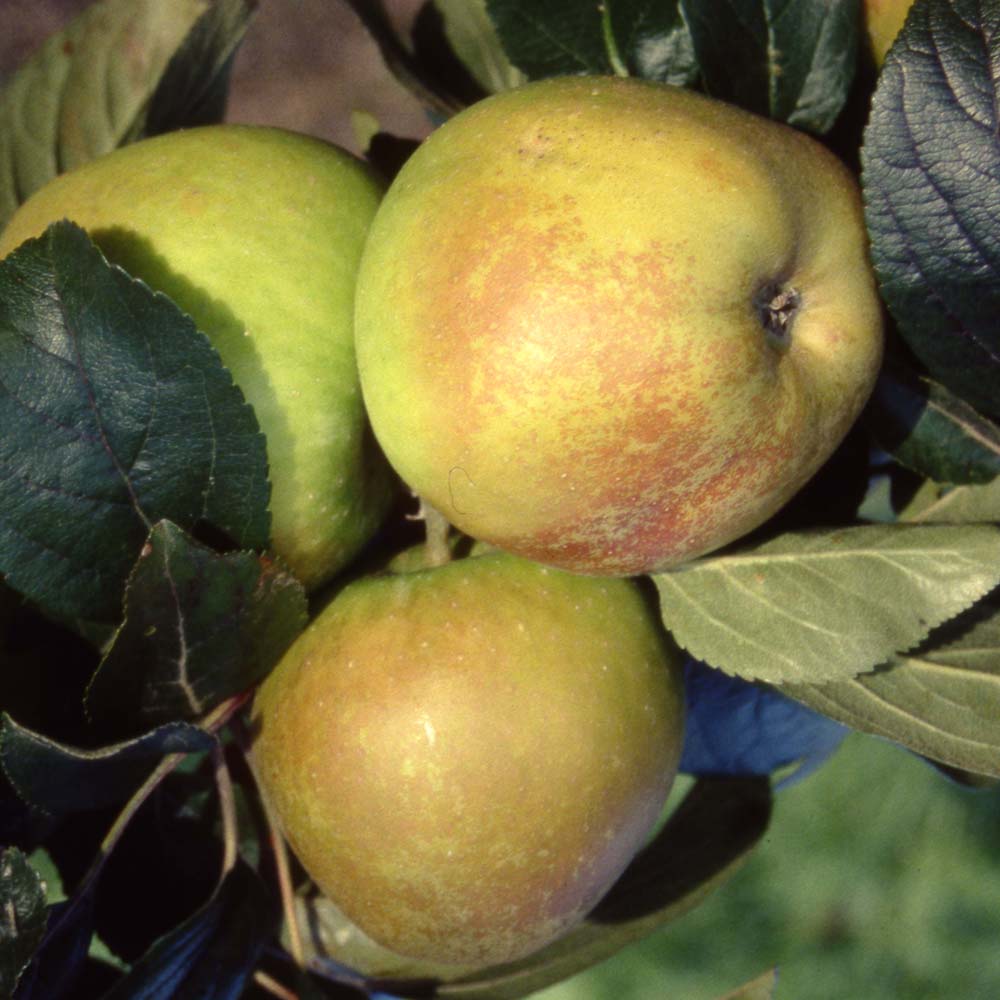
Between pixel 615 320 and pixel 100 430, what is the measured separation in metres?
0.24

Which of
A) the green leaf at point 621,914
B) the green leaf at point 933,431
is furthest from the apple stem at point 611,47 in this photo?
the green leaf at point 621,914

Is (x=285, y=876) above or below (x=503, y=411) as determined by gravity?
below

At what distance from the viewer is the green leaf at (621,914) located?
2.45ft

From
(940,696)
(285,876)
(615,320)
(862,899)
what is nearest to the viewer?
(615,320)

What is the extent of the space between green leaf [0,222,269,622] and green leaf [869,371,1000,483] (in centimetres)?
32

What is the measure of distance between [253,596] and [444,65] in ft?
1.24

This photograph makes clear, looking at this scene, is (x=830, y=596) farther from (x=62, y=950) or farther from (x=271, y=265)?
(x=62, y=950)

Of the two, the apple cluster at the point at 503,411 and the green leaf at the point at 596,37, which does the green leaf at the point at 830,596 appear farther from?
the green leaf at the point at 596,37

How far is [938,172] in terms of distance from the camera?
53cm

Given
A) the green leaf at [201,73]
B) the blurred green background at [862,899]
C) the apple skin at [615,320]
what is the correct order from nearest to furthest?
the apple skin at [615,320], the green leaf at [201,73], the blurred green background at [862,899]

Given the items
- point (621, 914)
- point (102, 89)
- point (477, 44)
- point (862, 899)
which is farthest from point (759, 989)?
point (862, 899)

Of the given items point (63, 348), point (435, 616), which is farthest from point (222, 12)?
point (435, 616)

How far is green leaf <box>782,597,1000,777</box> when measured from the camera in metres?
0.57

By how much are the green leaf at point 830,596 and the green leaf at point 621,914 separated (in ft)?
0.87
